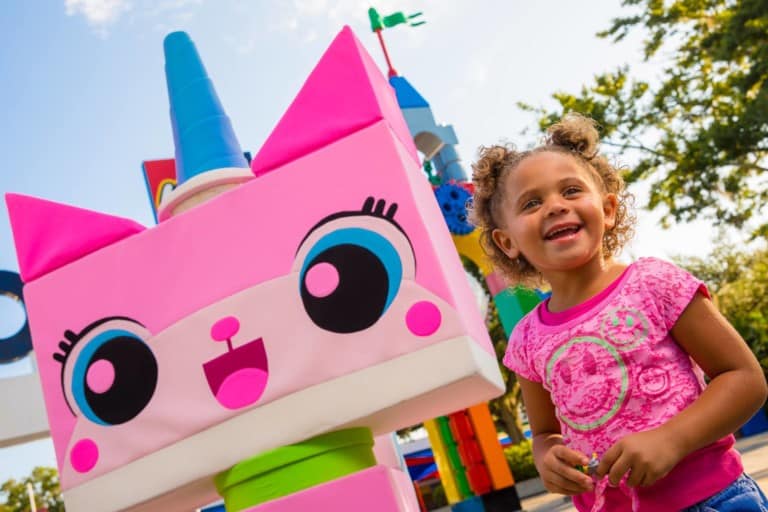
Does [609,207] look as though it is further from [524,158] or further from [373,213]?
[373,213]

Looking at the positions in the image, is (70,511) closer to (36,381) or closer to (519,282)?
(519,282)

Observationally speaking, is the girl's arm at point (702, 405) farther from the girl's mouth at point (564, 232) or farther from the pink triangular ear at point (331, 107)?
the pink triangular ear at point (331, 107)

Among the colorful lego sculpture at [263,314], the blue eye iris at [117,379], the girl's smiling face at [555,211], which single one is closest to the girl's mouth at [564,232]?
the girl's smiling face at [555,211]

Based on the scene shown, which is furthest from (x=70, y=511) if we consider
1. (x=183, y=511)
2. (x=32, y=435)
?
(x=32, y=435)

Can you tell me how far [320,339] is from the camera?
2.60 meters

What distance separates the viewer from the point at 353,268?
8.63 ft

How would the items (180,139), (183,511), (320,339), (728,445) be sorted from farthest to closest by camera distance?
(180,139), (183,511), (320,339), (728,445)

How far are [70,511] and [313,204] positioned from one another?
1.39 meters

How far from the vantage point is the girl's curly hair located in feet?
4.91

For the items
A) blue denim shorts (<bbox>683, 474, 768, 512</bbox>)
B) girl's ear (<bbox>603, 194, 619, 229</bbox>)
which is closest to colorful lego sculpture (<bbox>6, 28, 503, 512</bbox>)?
girl's ear (<bbox>603, 194, 619, 229</bbox>)

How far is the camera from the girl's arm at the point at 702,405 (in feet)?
3.55

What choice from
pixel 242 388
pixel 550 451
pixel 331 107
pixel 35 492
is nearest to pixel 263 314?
pixel 242 388

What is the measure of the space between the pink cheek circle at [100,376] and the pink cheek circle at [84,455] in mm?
192

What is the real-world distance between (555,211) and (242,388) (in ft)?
5.30
